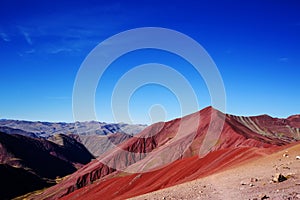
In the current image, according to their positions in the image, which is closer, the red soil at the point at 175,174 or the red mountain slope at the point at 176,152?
the red soil at the point at 175,174

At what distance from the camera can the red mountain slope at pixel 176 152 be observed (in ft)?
178

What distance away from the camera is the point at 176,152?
88438 mm

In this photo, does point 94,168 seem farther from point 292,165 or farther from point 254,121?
point 292,165

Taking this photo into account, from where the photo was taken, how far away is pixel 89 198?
77.5 meters

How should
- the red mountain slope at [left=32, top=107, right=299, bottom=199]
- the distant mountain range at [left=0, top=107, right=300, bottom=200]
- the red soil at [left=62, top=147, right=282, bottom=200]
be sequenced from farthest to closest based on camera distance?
the red mountain slope at [left=32, top=107, right=299, bottom=199], the distant mountain range at [left=0, top=107, right=300, bottom=200], the red soil at [left=62, top=147, right=282, bottom=200]

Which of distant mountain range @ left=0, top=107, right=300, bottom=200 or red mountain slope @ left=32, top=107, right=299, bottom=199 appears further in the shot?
red mountain slope @ left=32, top=107, right=299, bottom=199

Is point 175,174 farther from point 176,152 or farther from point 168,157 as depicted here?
point 176,152

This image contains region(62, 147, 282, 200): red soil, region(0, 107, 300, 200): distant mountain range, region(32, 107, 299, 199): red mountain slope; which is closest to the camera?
region(62, 147, 282, 200): red soil

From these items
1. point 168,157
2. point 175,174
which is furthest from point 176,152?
point 175,174

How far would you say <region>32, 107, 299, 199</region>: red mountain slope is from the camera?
2140 inches

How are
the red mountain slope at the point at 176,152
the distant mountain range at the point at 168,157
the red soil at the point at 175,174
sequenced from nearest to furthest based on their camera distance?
the red soil at the point at 175,174 → the distant mountain range at the point at 168,157 → the red mountain slope at the point at 176,152

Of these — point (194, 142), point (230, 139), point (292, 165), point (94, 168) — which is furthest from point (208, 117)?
point (292, 165)

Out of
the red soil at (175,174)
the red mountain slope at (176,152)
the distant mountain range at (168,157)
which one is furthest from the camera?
the red mountain slope at (176,152)

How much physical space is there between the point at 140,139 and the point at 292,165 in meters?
106
